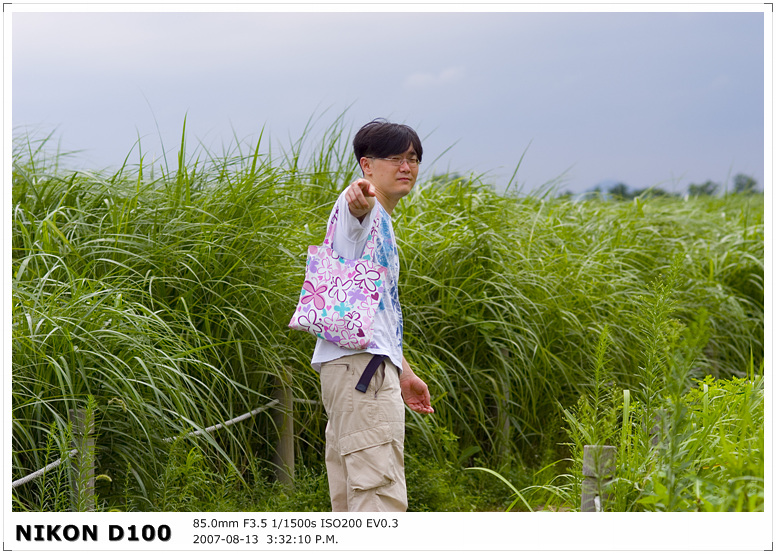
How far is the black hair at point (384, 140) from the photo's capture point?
2572mm

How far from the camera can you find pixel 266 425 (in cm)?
375

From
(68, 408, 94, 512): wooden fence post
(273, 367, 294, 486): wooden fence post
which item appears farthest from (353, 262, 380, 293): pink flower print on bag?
(273, 367, 294, 486): wooden fence post

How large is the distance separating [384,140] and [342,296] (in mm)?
567

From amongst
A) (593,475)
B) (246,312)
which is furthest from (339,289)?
(246,312)

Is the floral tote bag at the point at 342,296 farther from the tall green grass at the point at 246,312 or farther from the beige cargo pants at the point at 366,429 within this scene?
the tall green grass at the point at 246,312

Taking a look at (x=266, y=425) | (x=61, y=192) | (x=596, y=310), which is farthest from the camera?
(x=596, y=310)

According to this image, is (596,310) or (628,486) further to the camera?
(596,310)

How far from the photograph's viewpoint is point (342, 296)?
2.44m

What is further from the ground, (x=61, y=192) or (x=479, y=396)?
(x=61, y=192)

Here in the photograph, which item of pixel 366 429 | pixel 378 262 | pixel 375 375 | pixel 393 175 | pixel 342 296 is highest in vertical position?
pixel 393 175

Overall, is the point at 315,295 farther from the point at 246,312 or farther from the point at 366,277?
the point at 246,312
